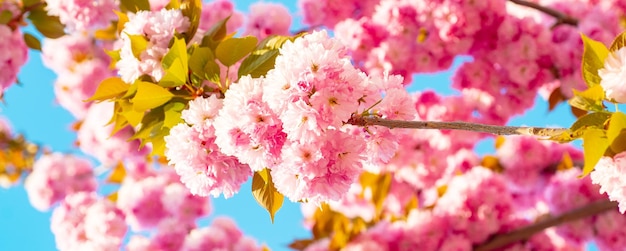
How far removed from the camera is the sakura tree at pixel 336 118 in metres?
1.31

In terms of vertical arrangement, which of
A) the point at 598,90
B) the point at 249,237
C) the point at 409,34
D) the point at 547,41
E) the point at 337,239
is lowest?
the point at 249,237

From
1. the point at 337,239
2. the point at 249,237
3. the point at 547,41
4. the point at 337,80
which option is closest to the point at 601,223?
the point at 547,41

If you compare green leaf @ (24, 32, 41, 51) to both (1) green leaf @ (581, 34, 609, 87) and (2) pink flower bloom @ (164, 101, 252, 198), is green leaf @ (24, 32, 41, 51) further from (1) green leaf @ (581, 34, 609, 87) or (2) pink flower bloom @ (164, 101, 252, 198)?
(1) green leaf @ (581, 34, 609, 87)

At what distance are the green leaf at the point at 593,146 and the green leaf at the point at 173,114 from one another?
2.99 feet

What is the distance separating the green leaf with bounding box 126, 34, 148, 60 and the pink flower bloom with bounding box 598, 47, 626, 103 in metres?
1.08

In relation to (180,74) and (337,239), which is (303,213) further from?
(180,74)

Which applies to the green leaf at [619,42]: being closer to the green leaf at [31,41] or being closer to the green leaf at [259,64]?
the green leaf at [259,64]

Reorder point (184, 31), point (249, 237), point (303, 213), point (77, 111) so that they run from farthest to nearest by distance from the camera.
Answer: point (303, 213), point (77, 111), point (249, 237), point (184, 31)

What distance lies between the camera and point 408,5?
9.93 ft

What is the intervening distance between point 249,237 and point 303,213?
1330 mm

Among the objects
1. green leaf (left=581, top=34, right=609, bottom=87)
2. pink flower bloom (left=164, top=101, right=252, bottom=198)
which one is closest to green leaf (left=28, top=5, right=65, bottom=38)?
pink flower bloom (left=164, top=101, right=252, bottom=198)

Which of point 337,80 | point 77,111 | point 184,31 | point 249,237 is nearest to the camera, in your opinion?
point 337,80

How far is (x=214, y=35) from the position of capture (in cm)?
197

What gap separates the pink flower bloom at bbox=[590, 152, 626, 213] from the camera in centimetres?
129
